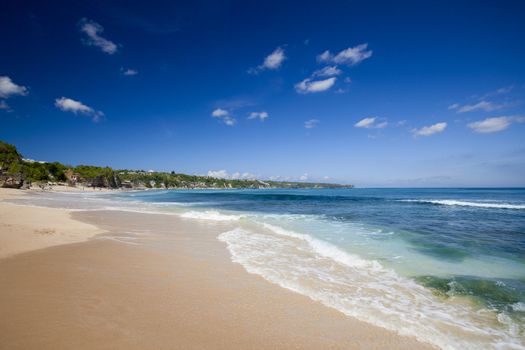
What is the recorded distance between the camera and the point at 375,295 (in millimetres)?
5188

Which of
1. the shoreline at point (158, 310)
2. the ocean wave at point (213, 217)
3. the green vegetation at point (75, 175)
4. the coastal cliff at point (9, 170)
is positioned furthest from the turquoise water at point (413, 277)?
the green vegetation at point (75, 175)

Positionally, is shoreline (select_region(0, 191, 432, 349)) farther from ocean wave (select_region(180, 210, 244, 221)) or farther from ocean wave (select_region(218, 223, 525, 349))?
ocean wave (select_region(180, 210, 244, 221))

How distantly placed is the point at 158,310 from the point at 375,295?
14.1ft

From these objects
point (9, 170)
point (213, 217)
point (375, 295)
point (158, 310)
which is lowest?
point (213, 217)

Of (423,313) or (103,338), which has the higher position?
(103,338)

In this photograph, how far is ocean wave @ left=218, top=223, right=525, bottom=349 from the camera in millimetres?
3828

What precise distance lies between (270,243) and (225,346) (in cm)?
692

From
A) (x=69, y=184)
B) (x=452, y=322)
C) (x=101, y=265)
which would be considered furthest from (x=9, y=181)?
(x=452, y=322)

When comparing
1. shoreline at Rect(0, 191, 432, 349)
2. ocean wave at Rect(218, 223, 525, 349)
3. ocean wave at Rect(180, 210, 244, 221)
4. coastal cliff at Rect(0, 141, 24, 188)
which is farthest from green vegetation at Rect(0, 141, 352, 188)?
ocean wave at Rect(218, 223, 525, 349)

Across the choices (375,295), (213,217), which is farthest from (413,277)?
(213,217)

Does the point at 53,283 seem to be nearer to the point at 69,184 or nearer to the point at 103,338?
the point at 103,338

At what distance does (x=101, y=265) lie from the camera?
20.5 ft

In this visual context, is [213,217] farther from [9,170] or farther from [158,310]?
[9,170]

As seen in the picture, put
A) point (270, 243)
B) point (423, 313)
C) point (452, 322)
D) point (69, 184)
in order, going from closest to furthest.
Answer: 1. point (452, 322)
2. point (423, 313)
3. point (270, 243)
4. point (69, 184)
